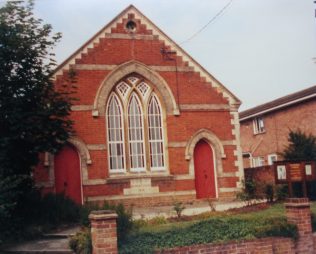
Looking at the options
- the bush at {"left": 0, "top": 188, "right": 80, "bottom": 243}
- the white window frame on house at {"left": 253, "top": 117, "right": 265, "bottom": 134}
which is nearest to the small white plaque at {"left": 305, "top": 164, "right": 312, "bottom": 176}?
the bush at {"left": 0, "top": 188, "right": 80, "bottom": 243}

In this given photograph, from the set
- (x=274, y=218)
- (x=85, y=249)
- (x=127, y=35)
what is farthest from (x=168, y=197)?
(x=85, y=249)

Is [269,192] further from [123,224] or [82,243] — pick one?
[82,243]

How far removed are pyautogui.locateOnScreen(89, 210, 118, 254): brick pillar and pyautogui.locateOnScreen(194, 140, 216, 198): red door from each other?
12513 millimetres

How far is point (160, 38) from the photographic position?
22.5 meters

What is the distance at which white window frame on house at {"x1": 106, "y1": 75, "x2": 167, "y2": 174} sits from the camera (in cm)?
2127

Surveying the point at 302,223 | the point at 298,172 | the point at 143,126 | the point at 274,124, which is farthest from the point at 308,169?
the point at 274,124

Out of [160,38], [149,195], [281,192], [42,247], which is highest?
[160,38]

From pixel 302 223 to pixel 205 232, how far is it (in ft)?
8.81

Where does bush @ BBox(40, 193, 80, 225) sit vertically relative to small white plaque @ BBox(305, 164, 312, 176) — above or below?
below

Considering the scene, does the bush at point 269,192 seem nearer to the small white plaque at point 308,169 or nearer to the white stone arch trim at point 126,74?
the small white plaque at point 308,169

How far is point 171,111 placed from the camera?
22000mm

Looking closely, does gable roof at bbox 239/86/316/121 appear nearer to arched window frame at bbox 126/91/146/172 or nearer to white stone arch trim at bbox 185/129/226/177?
white stone arch trim at bbox 185/129/226/177

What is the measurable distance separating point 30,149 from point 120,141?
7227 millimetres

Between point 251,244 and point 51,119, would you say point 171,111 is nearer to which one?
point 51,119
